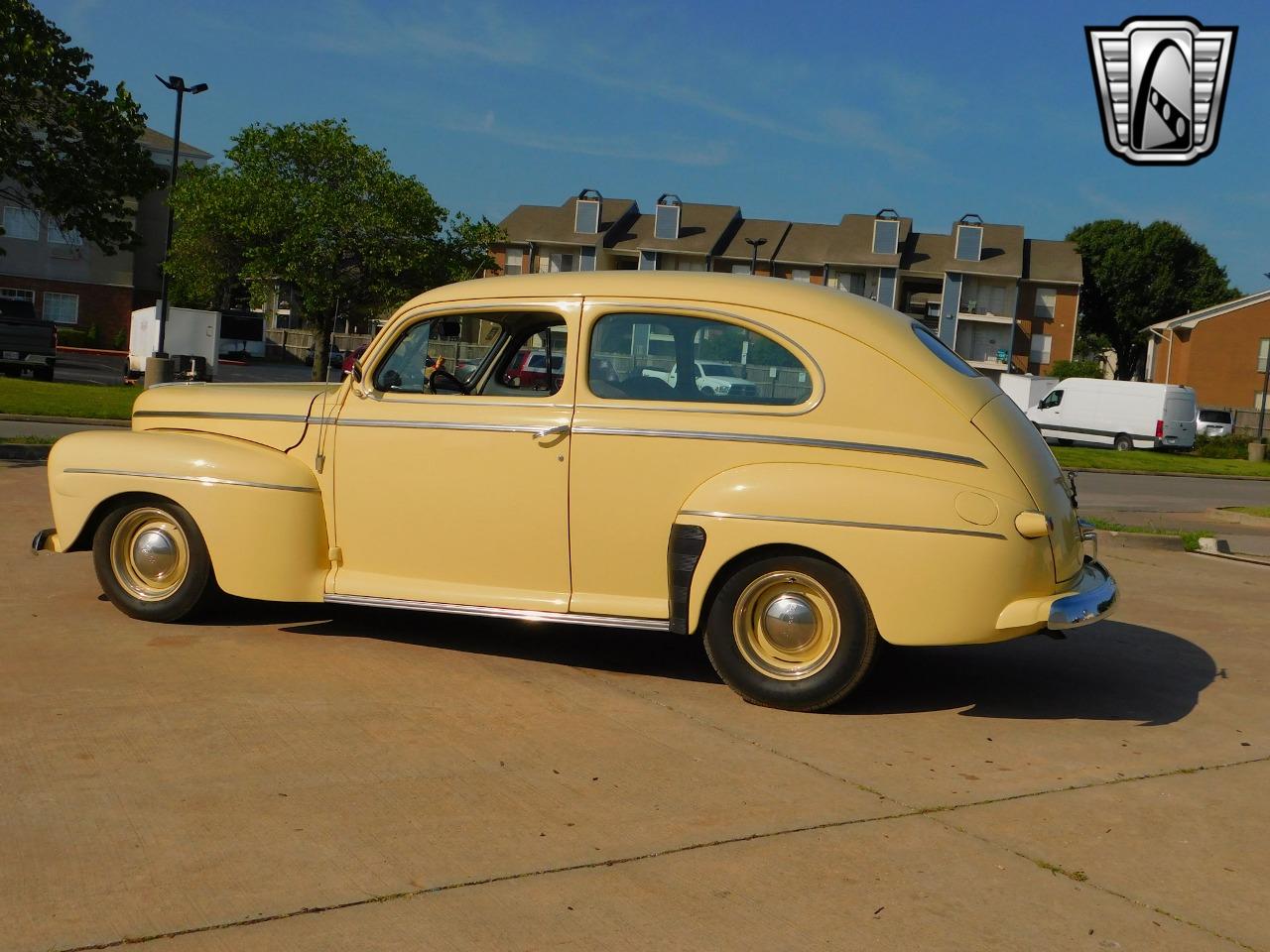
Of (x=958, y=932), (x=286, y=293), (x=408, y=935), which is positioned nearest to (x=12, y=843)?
(x=408, y=935)

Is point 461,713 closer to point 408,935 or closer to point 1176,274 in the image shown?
point 408,935

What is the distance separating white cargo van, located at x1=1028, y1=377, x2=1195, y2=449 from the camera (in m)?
39.4

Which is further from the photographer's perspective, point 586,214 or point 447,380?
point 586,214

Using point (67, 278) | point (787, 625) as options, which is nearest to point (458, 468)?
point (787, 625)

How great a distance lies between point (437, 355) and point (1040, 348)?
72.5 m

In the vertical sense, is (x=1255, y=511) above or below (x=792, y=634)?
above

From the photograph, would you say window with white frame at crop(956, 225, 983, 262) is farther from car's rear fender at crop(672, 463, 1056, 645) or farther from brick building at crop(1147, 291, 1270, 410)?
car's rear fender at crop(672, 463, 1056, 645)

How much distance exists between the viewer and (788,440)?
5.59 metres

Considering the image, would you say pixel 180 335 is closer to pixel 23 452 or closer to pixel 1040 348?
pixel 23 452

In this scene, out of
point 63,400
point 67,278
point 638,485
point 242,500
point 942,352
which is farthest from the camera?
point 67,278

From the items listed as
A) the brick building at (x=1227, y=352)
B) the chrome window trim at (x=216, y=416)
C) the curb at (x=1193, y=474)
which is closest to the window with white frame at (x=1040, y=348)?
the brick building at (x=1227, y=352)

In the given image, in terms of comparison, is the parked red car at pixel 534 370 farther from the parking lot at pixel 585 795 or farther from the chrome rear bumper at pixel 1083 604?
the chrome rear bumper at pixel 1083 604

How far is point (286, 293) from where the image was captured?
6388cm

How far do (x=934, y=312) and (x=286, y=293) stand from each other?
117ft
